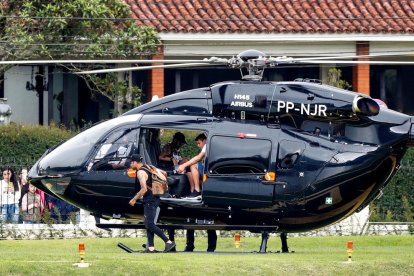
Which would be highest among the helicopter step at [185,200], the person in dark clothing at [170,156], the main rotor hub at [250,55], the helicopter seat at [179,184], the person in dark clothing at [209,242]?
the main rotor hub at [250,55]

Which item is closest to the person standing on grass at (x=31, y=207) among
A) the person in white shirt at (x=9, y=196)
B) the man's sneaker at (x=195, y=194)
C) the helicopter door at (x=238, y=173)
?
the person in white shirt at (x=9, y=196)

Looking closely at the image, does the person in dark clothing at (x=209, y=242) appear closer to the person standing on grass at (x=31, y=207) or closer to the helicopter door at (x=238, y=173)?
the helicopter door at (x=238, y=173)

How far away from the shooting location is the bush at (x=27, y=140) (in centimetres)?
3862

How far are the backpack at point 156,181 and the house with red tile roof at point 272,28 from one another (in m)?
16.0

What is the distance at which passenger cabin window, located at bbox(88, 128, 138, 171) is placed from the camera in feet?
91.8

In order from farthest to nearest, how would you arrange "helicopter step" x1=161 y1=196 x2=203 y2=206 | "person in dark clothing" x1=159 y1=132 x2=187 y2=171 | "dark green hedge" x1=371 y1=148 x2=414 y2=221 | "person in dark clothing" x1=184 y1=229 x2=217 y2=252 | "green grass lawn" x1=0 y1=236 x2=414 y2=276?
1. "dark green hedge" x1=371 y1=148 x2=414 y2=221
2. "person in dark clothing" x1=184 y1=229 x2=217 y2=252
3. "person in dark clothing" x1=159 y1=132 x2=187 y2=171
4. "helicopter step" x1=161 y1=196 x2=203 y2=206
5. "green grass lawn" x1=0 y1=236 x2=414 y2=276

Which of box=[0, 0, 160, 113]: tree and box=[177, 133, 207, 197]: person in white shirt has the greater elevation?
box=[0, 0, 160, 113]: tree

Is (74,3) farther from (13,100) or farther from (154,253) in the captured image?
(154,253)

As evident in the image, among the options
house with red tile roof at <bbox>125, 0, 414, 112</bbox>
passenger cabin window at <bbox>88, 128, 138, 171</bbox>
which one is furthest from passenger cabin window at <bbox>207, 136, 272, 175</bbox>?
house with red tile roof at <bbox>125, 0, 414, 112</bbox>

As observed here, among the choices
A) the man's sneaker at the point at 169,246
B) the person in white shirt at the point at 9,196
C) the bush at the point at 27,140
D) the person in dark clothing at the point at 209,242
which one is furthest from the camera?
the bush at the point at 27,140

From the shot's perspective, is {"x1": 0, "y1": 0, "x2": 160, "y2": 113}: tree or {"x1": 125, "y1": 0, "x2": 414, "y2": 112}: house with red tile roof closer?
{"x1": 0, "y1": 0, "x2": 160, "y2": 113}: tree

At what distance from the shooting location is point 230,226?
27.8 meters

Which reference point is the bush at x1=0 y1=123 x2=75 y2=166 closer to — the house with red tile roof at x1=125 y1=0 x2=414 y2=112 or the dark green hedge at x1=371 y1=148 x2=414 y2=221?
the house with red tile roof at x1=125 y1=0 x2=414 y2=112

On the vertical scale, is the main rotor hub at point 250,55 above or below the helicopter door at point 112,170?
above
